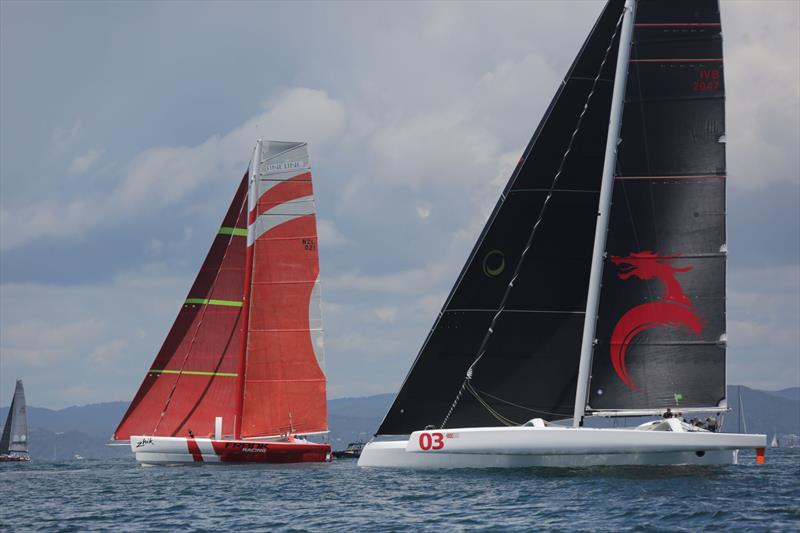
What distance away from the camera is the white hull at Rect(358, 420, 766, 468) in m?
A: 31.3

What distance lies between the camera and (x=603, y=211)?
33.6m

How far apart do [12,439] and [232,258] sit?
79.5 m

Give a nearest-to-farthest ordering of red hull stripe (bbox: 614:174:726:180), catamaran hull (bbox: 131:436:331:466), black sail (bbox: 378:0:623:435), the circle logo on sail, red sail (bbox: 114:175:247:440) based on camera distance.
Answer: red hull stripe (bbox: 614:174:726:180)
black sail (bbox: 378:0:623:435)
the circle logo on sail
catamaran hull (bbox: 131:436:331:466)
red sail (bbox: 114:175:247:440)

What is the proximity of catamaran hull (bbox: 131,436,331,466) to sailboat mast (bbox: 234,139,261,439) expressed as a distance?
4.92 feet

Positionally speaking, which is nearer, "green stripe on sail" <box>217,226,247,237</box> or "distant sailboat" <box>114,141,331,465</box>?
"distant sailboat" <box>114,141,331,465</box>

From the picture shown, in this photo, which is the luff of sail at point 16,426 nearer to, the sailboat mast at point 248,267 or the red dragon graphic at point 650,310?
the sailboat mast at point 248,267

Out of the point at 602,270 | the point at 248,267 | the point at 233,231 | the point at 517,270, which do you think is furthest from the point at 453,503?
the point at 233,231

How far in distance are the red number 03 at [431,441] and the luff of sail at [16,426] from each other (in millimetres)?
96771

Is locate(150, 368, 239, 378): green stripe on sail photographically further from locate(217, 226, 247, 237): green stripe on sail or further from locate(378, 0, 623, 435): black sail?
locate(378, 0, 623, 435): black sail

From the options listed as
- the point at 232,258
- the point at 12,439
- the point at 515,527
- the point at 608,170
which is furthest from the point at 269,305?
the point at 12,439

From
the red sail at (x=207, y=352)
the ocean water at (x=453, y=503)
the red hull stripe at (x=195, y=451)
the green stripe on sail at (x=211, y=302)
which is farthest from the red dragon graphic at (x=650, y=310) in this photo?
the green stripe on sail at (x=211, y=302)

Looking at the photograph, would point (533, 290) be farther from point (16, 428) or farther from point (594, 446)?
point (16, 428)

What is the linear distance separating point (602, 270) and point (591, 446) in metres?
5.26

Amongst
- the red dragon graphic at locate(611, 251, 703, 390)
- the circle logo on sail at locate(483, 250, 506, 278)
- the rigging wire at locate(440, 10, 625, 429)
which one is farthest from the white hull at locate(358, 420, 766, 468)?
the circle logo on sail at locate(483, 250, 506, 278)
